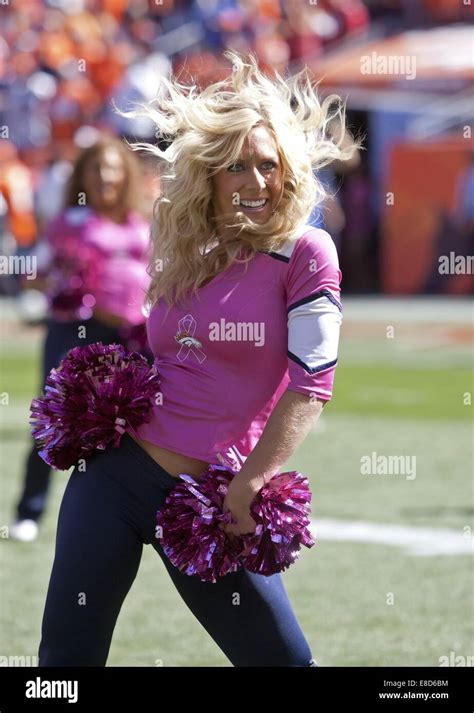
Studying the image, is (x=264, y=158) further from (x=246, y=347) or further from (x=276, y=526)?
(x=276, y=526)

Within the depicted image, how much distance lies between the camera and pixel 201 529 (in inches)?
133

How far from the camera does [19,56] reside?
23656 millimetres

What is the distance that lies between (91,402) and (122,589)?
1.60ft

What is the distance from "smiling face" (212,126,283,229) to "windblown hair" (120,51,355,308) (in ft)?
0.06

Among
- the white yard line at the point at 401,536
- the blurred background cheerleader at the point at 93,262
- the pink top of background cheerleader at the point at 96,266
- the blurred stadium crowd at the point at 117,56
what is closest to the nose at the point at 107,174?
the blurred background cheerleader at the point at 93,262

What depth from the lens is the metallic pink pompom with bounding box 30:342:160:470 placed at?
3.54m

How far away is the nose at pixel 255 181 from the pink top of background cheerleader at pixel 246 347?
16 centimetres

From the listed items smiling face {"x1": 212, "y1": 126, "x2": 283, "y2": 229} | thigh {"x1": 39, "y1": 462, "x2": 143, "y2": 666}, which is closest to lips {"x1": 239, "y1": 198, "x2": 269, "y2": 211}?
smiling face {"x1": 212, "y1": 126, "x2": 283, "y2": 229}

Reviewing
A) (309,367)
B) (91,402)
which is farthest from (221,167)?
(91,402)

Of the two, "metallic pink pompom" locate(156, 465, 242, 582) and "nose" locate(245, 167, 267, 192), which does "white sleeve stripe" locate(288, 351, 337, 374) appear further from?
"nose" locate(245, 167, 267, 192)

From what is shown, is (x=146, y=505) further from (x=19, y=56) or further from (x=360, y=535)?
(x=19, y=56)

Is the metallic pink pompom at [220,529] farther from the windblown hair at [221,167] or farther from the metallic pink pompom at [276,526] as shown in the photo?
the windblown hair at [221,167]

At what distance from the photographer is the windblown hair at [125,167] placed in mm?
7004

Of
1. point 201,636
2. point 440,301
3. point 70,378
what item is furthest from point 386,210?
point 70,378
